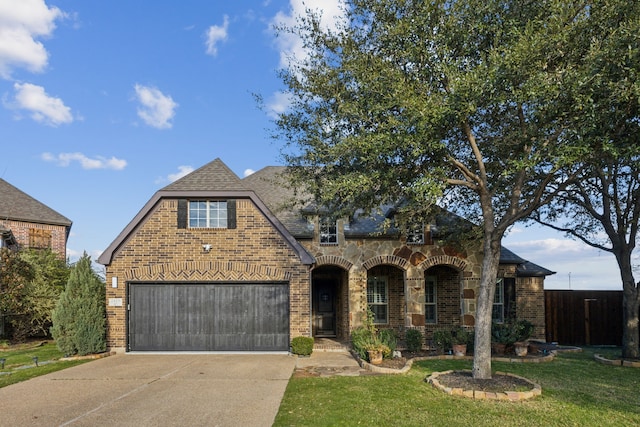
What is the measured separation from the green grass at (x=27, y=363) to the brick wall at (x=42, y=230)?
8.56 metres

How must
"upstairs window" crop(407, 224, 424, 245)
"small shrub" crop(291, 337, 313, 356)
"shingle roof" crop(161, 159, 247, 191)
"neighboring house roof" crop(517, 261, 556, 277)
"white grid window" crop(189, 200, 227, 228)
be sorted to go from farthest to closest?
"neighboring house roof" crop(517, 261, 556, 277) < "upstairs window" crop(407, 224, 424, 245) < "white grid window" crop(189, 200, 227, 228) < "shingle roof" crop(161, 159, 247, 191) < "small shrub" crop(291, 337, 313, 356)

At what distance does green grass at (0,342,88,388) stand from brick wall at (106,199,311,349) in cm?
199

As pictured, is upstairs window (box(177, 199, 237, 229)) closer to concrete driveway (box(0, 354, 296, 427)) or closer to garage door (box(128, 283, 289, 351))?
garage door (box(128, 283, 289, 351))

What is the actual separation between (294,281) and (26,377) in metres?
6.98

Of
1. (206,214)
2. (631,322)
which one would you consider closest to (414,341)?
(631,322)

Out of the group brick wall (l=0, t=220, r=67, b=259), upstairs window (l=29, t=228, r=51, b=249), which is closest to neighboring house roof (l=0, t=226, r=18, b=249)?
brick wall (l=0, t=220, r=67, b=259)

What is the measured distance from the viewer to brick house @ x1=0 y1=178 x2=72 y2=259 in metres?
24.2

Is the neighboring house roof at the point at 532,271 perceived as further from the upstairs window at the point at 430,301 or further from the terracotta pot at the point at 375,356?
the terracotta pot at the point at 375,356

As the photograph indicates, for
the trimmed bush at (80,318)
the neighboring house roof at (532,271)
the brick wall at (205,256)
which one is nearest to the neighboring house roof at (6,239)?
the trimmed bush at (80,318)

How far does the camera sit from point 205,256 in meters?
13.7

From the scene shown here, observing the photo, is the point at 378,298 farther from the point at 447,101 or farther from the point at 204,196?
the point at 447,101

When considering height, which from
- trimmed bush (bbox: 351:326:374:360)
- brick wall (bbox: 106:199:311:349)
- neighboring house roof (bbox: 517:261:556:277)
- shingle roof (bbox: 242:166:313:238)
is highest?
shingle roof (bbox: 242:166:313:238)

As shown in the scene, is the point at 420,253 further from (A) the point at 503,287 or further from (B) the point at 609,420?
(B) the point at 609,420

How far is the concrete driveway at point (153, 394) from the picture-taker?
23.2ft
